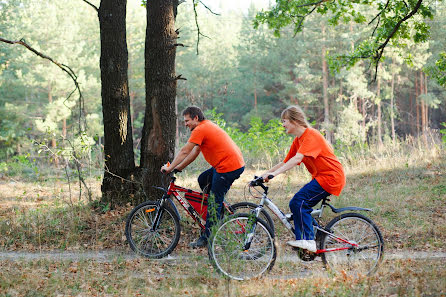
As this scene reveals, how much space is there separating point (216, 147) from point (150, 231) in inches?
59.7

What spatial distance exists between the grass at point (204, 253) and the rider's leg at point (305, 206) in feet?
1.67

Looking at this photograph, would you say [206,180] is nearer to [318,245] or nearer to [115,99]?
[318,245]

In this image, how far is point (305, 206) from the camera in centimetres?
559

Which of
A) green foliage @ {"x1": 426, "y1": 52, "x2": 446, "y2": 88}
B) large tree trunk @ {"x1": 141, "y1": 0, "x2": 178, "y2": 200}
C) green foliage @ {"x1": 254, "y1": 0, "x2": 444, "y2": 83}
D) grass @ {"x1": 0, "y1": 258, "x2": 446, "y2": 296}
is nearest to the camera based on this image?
grass @ {"x1": 0, "y1": 258, "x2": 446, "y2": 296}

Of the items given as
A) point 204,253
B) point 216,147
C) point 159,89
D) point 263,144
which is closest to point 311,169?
point 216,147

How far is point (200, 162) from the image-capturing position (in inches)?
637

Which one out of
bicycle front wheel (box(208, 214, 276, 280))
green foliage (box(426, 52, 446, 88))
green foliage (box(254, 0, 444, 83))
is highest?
green foliage (box(254, 0, 444, 83))

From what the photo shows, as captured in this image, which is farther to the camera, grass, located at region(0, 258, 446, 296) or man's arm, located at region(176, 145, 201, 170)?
man's arm, located at region(176, 145, 201, 170)

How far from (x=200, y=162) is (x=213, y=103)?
97.5ft

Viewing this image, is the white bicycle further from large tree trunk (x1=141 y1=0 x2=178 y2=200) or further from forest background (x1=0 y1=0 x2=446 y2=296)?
large tree trunk (x1=141 y1=0 x2=178 y2=200)

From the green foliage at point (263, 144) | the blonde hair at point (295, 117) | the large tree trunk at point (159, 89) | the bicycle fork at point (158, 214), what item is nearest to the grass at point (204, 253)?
the bicycle fork at point (158, 214)

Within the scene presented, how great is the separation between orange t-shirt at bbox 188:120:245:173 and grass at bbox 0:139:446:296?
4.19 ft

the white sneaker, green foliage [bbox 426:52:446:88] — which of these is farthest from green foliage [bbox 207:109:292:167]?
the white sneaker

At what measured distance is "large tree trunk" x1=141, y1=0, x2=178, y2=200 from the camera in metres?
8.05
